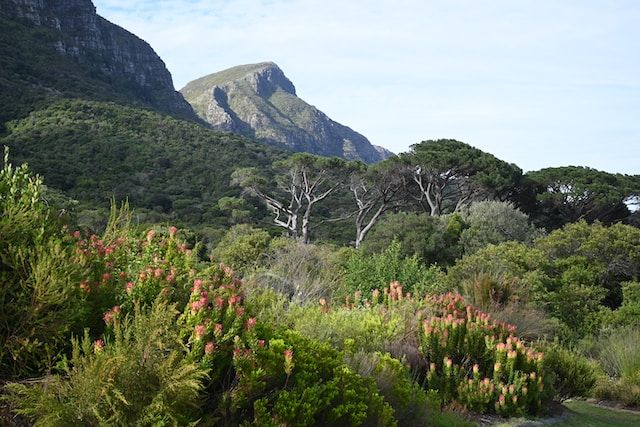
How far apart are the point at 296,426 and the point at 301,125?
159 meters

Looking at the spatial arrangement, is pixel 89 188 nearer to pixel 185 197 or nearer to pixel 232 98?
pixel 185 197

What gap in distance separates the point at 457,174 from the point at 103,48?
76169mm

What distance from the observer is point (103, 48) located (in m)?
98.9

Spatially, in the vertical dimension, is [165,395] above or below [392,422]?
above

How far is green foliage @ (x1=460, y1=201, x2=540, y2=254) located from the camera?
102 feet

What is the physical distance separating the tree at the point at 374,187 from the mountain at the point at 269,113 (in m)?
95.5

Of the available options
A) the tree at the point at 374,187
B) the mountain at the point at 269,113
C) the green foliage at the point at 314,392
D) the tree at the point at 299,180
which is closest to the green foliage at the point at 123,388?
the green foliage at the point at 314,392

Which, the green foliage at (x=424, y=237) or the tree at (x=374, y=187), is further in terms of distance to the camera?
the tree at (x=374, y=187)

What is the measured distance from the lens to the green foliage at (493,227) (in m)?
31.1

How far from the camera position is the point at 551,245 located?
989 inches

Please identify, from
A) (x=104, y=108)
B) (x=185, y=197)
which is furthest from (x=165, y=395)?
(x=104, y=108)

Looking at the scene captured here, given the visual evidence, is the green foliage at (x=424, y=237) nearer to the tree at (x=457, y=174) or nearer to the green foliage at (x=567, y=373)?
the tree at (x=457, y=174)

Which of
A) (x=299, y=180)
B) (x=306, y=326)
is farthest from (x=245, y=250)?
(x=306, y=326)

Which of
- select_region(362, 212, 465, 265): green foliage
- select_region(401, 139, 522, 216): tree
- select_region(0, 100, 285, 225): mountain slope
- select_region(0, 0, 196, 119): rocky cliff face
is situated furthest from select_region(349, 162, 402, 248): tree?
select_region(0, 0, 196, 119): rocky cliff face
